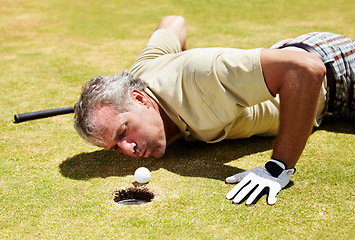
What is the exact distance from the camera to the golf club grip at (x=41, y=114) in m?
3.94

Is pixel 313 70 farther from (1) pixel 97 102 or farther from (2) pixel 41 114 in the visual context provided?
(2) pixel 41 114

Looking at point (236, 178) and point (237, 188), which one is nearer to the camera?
point (237, 188)

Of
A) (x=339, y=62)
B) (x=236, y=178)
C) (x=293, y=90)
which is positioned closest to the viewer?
(x=293, y=90)

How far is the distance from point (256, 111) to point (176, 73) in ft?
2.28

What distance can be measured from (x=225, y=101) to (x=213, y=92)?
0.32 ft

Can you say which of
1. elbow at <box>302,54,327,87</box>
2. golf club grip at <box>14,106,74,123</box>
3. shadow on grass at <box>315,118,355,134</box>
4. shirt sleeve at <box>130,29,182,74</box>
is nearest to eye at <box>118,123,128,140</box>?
shirt sleeve at <box>130,29,182,74</box>

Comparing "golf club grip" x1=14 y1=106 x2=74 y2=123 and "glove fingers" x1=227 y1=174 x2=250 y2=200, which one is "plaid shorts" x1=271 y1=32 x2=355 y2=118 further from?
"golf club grip" x1=14 y1=106 x2=74 y2=123

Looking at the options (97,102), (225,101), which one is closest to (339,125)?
(225,101)

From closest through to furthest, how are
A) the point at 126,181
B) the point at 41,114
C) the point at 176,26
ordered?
the point at 126,181 → the point at 41,114 → the point at 176,26

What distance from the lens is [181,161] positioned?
3.16m

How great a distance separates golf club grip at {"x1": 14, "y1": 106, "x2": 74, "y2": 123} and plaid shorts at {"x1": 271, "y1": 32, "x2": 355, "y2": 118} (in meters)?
2.13

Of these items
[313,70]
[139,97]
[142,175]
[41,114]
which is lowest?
[41,114]

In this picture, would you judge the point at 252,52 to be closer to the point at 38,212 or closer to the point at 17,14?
the point at 38,212

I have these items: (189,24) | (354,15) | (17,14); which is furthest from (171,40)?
(17,14)
